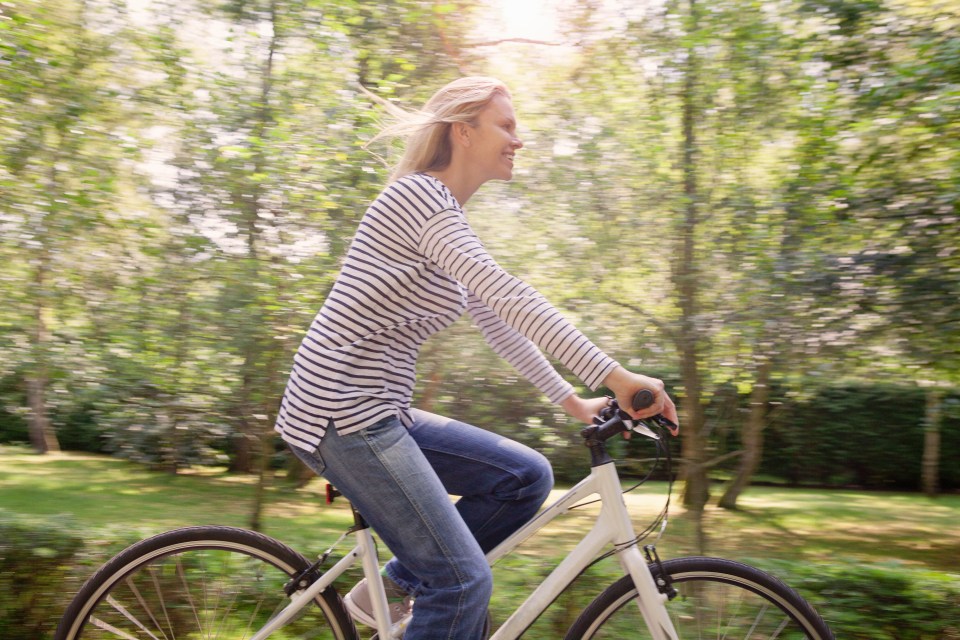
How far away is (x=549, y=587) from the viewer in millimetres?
2371

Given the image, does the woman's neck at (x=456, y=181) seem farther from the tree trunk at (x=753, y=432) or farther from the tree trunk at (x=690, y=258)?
the tree trunk at (x=753, y=432)

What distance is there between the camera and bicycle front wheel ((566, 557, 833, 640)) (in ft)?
7.57

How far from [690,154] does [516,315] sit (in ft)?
10.6

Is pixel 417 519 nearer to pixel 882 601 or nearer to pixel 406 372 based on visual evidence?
pixel 406 372

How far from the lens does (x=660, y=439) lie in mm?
2379

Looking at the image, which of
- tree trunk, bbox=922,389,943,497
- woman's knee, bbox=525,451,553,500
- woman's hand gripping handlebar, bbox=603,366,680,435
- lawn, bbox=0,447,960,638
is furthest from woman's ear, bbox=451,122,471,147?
tree trunk, bbox=922,389,943,497

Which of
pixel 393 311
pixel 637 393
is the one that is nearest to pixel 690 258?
pixel 637 393

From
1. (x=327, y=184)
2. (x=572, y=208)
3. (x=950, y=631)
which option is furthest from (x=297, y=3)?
(x=950, y=631)

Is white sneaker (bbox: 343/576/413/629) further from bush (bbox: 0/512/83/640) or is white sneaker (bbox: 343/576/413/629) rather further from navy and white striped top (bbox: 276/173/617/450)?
bush (bbox: 0/512/83/640)

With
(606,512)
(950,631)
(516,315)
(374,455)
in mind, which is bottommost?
(950,631)

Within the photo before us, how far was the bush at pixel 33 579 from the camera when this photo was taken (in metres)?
3.87

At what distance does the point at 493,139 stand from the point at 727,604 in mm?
1498

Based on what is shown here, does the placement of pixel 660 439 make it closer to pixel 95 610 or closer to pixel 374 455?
pixel 374 455

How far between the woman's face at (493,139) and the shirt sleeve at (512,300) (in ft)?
1.05
